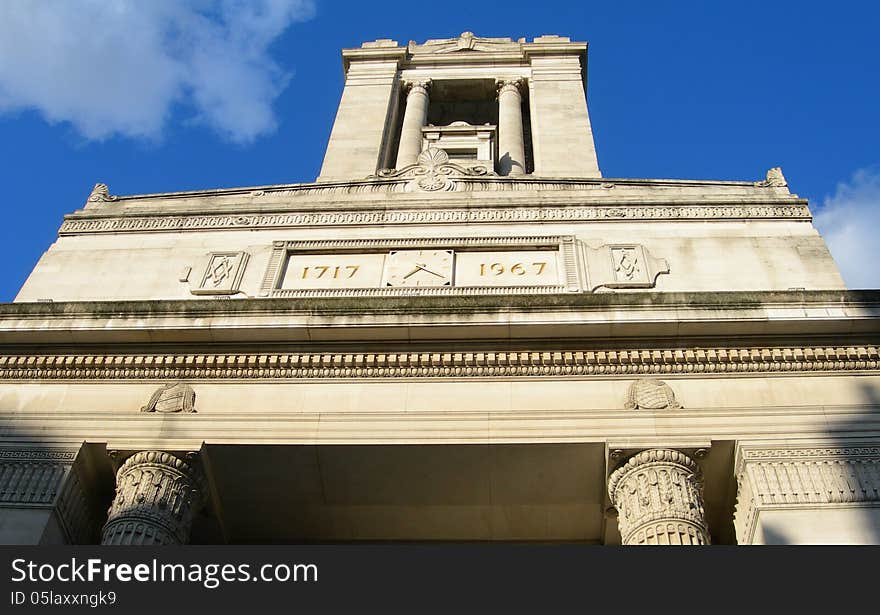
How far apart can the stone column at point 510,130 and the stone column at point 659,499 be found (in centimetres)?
1334

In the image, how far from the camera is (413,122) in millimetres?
27875

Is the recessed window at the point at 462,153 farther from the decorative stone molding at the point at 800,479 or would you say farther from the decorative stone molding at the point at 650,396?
the decorative stone molding at the point at 800,479

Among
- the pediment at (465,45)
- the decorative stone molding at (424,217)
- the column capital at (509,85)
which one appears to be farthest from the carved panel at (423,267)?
the pediment at (465,45)

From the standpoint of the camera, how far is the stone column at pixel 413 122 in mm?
26125

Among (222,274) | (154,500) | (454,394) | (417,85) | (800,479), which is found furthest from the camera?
(417,85)

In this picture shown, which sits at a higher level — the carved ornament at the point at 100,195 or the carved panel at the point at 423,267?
the carved ornament at the point at 100,195

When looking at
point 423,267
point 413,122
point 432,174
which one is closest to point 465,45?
point 413,122

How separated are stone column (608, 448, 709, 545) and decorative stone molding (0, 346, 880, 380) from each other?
1.71 metres

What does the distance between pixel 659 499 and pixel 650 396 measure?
1.83 m

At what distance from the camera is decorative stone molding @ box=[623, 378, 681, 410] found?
13289 mm

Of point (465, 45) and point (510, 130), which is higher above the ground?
point (465, 45)

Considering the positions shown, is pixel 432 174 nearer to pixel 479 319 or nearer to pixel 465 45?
pixel 479 319

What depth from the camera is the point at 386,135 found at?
2706 cm

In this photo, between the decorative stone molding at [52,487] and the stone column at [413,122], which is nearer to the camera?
the decorative stone molding at [52,487]
